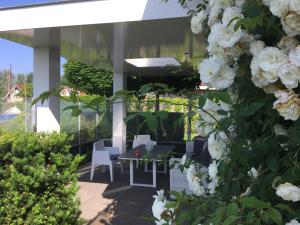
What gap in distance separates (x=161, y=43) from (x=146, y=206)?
255cm

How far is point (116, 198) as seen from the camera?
19.3ft

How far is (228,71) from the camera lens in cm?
94

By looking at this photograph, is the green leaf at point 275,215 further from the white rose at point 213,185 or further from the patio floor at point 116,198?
the patio floor at point 116,198

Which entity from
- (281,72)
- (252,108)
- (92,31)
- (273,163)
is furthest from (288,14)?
(92,31)

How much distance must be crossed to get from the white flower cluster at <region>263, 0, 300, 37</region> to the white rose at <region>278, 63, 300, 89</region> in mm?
85

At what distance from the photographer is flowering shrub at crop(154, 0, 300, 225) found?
785 millimetres

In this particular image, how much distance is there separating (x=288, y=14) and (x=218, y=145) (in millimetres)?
495

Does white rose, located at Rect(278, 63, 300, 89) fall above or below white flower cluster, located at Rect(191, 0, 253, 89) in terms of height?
below

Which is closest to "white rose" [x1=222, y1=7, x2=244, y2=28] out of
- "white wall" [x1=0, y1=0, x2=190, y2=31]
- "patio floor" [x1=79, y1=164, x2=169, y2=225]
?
"white wall" [x1=0, y1=0, x2=190, y2=31]

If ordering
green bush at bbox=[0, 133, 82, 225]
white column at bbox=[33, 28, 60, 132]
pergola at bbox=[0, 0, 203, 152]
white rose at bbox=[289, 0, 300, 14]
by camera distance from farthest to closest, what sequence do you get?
white column at bbox=[33, 28, 60, 132]
pergola at bbox=[0, 0, 203, 152]
green bush at bbox=[0, 133, 82, 225]
white rose at bbox=[289, 0, 300, 14]

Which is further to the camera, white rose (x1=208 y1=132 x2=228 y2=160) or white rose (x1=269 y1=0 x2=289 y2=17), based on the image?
white rose (x1=208 y1=132 x2=228 y2=160)

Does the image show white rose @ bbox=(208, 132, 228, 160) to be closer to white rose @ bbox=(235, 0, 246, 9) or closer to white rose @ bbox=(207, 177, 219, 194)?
white rose @ bbox=(207, 177, 219, 194)

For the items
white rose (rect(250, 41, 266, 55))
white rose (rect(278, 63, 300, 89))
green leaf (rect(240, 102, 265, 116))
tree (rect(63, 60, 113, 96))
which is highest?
tree (rect(63, 60, 113, 96))

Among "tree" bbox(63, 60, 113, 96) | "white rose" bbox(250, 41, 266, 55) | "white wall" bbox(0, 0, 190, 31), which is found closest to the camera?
"white rose" bbox(250, 41, 266, 55)
